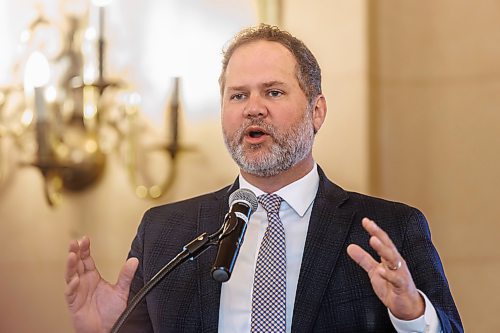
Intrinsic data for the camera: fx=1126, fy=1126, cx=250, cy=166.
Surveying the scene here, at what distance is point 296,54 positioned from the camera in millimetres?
3203

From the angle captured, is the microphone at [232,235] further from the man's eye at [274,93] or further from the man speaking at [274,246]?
the man's eye at [274,93]

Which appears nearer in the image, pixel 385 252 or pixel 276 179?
pixel 385 252

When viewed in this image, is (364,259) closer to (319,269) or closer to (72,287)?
(319,269)

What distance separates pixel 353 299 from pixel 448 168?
1384 mm

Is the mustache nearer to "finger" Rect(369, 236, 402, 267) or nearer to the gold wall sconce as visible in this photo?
"finger" Rect(369, 236, 402, 267)

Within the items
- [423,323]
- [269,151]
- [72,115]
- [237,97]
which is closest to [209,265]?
[269,151]

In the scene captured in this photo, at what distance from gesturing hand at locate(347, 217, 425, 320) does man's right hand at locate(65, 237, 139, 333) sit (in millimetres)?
630

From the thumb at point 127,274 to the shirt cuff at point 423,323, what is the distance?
656 mm

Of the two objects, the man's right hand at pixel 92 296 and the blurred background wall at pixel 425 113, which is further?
the blurred background wall at pixel 425 113

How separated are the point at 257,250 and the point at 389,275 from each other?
0.61 metres

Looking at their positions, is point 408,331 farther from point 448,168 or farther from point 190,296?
point 448,168

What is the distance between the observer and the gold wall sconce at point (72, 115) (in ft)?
15.3

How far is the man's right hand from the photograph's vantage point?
9.10 ft

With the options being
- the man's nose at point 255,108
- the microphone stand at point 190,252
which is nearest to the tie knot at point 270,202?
the man's nose at point 255,108
